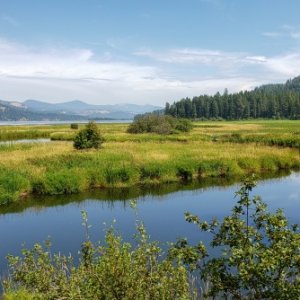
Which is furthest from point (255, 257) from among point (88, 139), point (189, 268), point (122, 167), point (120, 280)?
point (88, 139)

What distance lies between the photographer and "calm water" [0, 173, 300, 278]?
19219 millimetres

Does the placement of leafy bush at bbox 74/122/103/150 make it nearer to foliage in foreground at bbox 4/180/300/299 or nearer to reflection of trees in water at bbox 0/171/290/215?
reflection of trees in water at bbox 0/171/290/215

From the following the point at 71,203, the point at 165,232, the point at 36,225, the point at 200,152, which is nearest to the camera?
the point at 165,232

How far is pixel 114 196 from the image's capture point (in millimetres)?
28750

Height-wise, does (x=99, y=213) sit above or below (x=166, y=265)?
below

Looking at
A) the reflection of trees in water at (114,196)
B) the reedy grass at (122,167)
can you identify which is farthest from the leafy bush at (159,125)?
the reflection of trees in water at (114,196)

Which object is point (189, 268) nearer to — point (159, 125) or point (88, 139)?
point (88, 139)

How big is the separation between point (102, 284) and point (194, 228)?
13.6 metres

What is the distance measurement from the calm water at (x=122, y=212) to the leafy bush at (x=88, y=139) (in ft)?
56.4

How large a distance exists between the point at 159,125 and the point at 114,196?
178 ft

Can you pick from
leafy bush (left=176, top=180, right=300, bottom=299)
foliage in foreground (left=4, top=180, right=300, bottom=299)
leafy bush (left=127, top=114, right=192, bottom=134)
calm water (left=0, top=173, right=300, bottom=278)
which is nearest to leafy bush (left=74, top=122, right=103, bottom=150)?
calm water (left=0, top=173, right=300, bottom=278)

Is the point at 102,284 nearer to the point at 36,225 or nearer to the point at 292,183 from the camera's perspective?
the point at 36,225

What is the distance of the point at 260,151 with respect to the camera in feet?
146

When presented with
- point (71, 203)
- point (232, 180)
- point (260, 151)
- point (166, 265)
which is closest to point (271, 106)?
point (260, 151)
